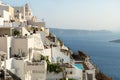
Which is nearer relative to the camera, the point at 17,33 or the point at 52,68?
the point at 52,68

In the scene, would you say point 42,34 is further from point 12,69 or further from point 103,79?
point 12,69

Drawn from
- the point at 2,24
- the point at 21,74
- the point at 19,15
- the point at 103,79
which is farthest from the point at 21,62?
the point at 19,15

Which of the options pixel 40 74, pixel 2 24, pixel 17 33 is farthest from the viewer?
pixel 2 24

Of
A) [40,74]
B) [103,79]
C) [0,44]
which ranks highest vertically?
[0,44]

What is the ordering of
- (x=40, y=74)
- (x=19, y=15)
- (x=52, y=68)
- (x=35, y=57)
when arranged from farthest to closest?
(x=19, y=15)
(x=35, y=57)
(x=52, y=68)
(x=40, y=74)

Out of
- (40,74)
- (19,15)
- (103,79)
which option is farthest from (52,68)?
(19,15)

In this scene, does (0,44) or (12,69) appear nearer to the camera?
(12,69)

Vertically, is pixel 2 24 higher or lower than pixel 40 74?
higher

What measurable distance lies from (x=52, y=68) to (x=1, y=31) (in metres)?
7.11

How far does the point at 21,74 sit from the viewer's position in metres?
29.5

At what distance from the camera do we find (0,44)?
3158 centimetres

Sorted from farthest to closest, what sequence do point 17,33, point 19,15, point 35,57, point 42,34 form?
point 19,15 → point 42,34 → point 17,33 → point 35,57

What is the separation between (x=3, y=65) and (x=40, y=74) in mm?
4625

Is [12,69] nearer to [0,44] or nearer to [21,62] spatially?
[21,62]
